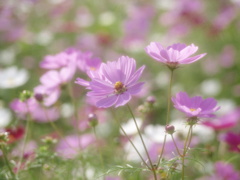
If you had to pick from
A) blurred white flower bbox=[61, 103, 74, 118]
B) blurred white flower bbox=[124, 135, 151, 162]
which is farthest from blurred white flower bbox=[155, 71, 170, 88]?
blurred white flower bbox=[124, 135, 151, 162]

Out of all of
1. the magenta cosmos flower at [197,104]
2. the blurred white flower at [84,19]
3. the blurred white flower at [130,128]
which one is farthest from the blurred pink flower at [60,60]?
the blurred white flower at [84,19]

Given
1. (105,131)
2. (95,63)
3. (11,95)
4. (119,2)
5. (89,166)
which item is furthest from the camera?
(119,2)

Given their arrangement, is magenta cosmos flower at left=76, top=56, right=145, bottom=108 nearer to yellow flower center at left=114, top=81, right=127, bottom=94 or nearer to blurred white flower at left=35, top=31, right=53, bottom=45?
yellow flower center at left=114, top=81, right=127, bottom=94

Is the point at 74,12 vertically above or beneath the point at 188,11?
above

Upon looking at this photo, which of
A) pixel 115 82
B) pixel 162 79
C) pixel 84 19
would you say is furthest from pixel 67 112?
pixel 84 19

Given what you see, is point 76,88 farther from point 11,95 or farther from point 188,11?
point 188,11

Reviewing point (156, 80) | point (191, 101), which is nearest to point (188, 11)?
point (156, 80)
